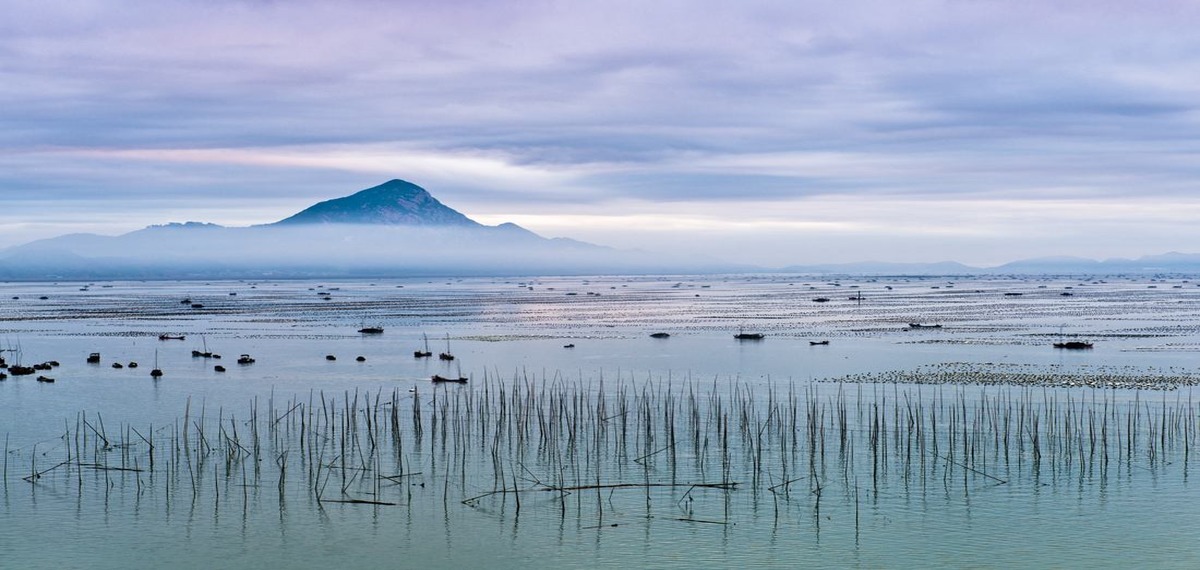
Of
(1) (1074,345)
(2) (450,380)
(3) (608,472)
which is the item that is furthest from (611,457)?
(1) (1074,345)

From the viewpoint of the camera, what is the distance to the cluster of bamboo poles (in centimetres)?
2392

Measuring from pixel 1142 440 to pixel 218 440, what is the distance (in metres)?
23.6

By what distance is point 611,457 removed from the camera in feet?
89.1

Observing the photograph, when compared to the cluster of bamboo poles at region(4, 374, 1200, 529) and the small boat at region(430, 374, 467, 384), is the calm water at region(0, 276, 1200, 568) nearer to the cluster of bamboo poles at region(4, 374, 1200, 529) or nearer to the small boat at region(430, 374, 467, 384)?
the cluster of bamboo poles at region(4, 374, 1200, 529)

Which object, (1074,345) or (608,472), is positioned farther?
(1074,345)

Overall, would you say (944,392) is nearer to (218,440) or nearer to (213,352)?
(218,440)

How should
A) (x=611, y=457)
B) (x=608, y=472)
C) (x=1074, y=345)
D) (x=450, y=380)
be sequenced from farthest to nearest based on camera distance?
(x=1074, y=345), (x=450, y=380), (x=611, y=457), (x=608, y=472)

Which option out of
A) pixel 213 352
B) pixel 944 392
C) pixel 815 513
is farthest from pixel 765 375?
pixel 213 352

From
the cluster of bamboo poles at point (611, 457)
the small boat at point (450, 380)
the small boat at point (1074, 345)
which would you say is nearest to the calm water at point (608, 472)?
the cluster of bamboo poles at point (611, 457)

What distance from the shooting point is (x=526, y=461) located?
26812 millimetres

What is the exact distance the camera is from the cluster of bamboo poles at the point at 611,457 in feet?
78.5

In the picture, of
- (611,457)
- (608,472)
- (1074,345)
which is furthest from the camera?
(1074,345)

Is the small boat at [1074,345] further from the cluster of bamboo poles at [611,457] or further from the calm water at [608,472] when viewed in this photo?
the cluster of bamboo poles at [611,457]

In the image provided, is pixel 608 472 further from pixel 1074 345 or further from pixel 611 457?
pixel 1074 345
